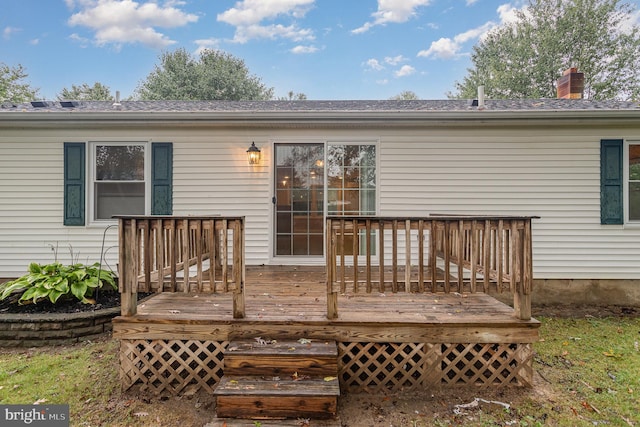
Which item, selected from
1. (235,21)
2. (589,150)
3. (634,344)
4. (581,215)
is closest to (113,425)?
(634,344)

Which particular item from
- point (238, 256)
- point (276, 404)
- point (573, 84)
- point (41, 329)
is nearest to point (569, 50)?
point (573, 84)

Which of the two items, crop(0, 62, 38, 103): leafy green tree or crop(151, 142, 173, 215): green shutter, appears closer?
crop(151, 142, 173, 215): green shutter

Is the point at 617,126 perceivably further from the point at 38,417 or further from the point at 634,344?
the point at 38,417

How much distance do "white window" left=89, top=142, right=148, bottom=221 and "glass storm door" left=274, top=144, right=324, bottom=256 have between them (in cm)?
216

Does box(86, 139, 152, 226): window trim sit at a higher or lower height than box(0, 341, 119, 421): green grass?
higher

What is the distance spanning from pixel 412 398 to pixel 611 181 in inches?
183

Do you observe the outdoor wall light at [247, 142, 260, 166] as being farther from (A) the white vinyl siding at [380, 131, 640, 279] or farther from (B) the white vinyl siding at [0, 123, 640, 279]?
(A) the white vinyl siding at [380, 131, 640, 279]

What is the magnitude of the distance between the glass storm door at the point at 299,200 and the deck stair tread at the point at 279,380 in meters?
2.49

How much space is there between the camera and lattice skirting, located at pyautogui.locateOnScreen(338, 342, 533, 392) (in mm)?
2648

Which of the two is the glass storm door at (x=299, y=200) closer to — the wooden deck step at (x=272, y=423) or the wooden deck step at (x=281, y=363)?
the wooden deck step at (x=281, y=363)

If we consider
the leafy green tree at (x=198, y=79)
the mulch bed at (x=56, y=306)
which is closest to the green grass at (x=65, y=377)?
the mulch bed at (x=56, y=306)

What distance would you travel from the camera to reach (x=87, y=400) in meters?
2.50

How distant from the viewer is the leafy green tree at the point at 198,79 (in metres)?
17.4

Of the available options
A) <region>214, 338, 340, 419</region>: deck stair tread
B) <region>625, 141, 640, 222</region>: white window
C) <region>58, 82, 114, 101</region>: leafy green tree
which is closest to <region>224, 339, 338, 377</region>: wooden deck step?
<region>214, 338, 340, 419</region>: deck stair tread
